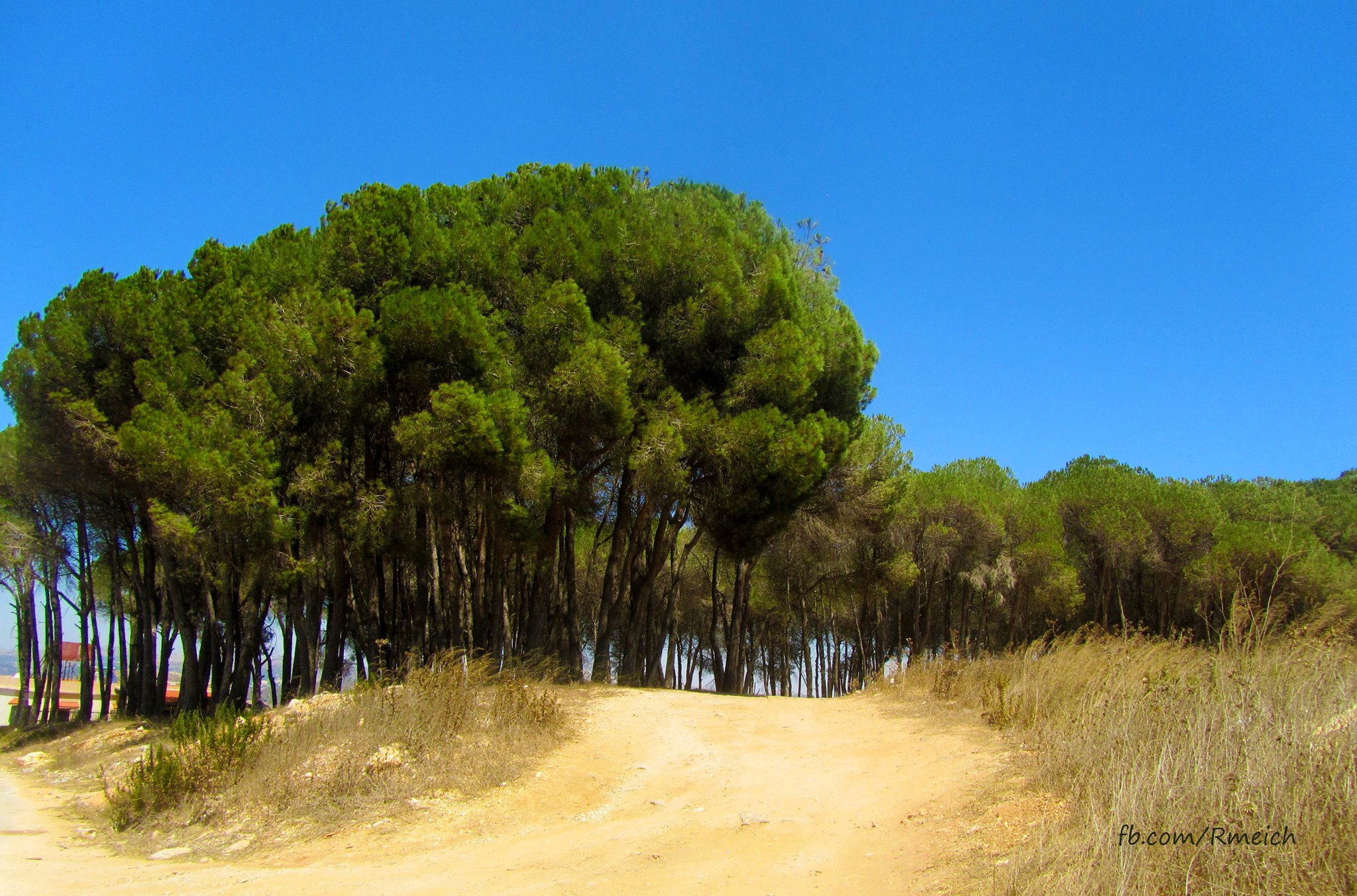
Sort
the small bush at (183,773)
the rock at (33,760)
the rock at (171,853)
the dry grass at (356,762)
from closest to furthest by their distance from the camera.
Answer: the rock at (171,853)
the dry grass at (356,762)
the small bush at (183,773)
the rock at (33,760)

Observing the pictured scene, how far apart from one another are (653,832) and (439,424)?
7598mm

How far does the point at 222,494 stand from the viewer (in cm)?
1312

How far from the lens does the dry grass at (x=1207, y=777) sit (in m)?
3.69

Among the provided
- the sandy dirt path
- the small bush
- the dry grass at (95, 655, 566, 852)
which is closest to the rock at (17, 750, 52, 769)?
the sandy dirt path

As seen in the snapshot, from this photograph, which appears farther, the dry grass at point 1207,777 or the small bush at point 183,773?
the small bush at point 183,773

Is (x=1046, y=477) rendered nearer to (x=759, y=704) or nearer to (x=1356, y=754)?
(x=759, y=704)

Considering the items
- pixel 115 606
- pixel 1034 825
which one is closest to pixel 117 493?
pixel 115 606

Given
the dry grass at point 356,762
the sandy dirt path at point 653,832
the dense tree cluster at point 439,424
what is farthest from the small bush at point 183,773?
the dense tree cluster at point 439,424

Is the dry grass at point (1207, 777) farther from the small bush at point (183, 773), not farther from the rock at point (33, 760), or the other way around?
the rock at point (33, 760)

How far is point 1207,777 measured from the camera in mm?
4344

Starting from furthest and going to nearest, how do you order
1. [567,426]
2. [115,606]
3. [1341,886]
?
1. [115,606]
2. [567,426]
3. [1341,886]

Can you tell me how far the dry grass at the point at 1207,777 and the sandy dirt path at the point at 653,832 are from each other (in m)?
0.81

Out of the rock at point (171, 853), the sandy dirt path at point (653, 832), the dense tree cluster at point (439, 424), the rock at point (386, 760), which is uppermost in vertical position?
the dense tree cluster at point (439, 424)

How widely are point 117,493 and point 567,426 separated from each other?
9.00m
